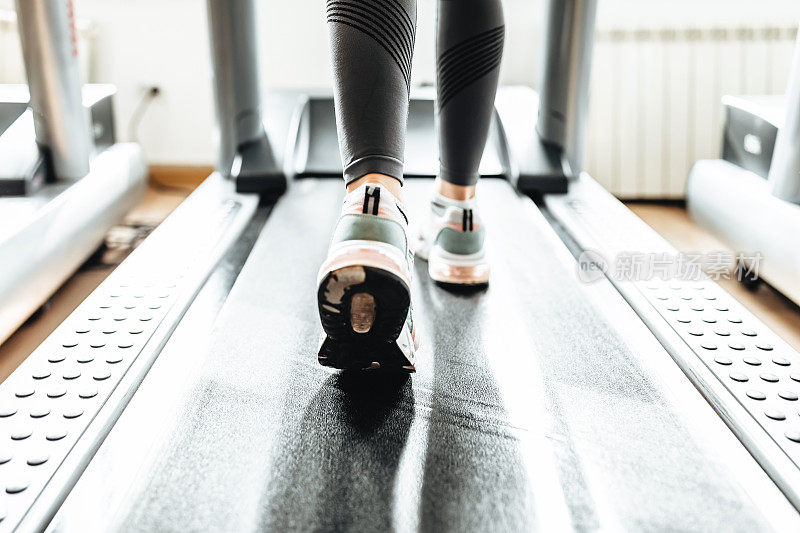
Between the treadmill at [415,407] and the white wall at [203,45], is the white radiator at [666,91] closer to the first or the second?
the white wall at [203,45]

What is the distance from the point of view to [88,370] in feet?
2.88

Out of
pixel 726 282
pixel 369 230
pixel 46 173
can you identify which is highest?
pixel 369 230

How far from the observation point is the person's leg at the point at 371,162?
70 cm

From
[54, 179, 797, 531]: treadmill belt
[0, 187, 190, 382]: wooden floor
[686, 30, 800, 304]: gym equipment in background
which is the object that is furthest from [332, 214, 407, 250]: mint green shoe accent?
[686, 30, 800, 304]: gym equipment in background

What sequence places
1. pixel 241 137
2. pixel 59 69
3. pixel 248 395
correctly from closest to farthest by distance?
1. pixel 248 395
2. pixel 59 69
3. pixel 241 137

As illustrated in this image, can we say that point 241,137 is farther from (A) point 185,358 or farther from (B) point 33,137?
(A) point 185,358

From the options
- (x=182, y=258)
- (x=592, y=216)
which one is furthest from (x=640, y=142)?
(x=182, y=258)

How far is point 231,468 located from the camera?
0.69 meters

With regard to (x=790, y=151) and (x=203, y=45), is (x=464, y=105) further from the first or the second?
(x=203, y=45)

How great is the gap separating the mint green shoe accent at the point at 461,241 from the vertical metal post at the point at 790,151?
2.62ft

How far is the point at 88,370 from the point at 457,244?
605 millimetres

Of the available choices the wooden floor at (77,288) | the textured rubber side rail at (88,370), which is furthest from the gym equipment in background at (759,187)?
the wooden floor at (77,288)

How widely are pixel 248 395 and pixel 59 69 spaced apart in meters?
1.07

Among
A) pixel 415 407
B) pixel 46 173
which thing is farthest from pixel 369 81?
pixel 46 173
